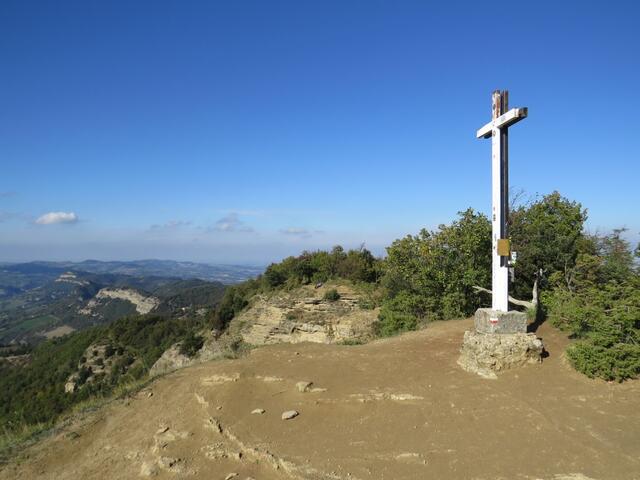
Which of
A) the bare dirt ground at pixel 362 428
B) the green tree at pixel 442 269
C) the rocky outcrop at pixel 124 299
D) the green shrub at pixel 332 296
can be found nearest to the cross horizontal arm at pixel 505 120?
the bare dirt ground at pixel 362 428

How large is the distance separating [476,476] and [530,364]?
4.16 meters

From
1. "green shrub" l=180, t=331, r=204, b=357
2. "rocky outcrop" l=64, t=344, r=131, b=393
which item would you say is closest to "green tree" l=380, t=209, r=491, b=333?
"green shrub" l=180, t=331, r=204, b=357

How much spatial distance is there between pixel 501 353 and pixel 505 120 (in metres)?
4.86

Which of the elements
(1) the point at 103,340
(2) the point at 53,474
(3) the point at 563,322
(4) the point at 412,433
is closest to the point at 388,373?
(4) the point at 412,433

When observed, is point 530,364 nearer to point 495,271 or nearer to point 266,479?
point 495,271

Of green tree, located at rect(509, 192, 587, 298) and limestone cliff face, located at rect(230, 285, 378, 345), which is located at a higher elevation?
green tree, located at rect(509, 192, 587, 298)

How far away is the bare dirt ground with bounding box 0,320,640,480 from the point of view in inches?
198

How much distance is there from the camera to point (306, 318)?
22344 millimetres

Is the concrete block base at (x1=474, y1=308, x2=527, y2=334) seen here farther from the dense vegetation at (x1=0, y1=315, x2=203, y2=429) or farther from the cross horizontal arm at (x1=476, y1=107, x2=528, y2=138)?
the dense vegetation at (x1=0, y1=315, x2=203, y2=429)

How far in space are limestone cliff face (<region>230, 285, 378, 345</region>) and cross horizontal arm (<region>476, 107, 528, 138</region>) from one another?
37.2ft

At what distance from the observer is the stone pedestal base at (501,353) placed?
7980mm

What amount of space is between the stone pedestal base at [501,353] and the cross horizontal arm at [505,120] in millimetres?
4457

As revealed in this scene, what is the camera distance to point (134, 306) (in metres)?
117

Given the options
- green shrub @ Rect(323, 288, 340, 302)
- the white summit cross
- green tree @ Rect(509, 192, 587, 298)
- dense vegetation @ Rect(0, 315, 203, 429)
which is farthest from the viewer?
dense vegetation @ Rect(0, 315, 203, 429)
